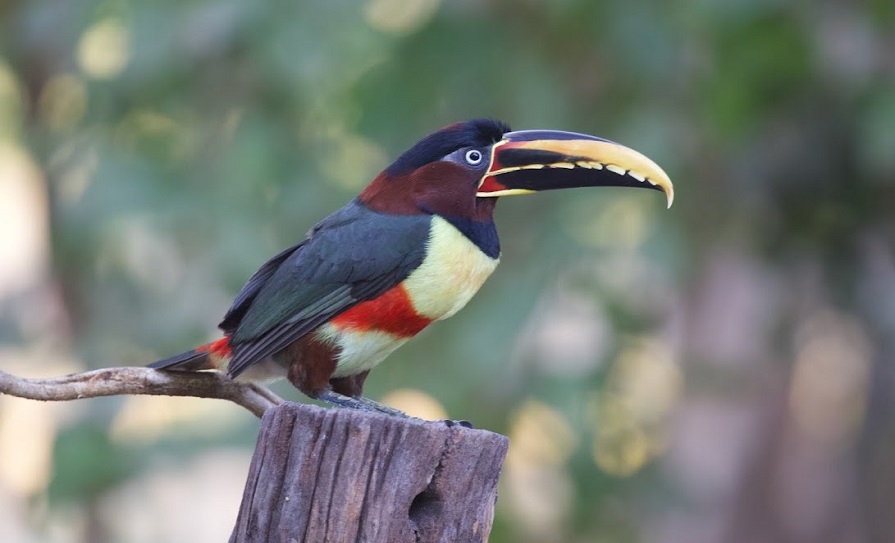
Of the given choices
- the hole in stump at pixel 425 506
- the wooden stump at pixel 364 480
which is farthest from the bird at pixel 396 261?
the hole in stump at pixel 425 506

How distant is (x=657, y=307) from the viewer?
7.25 metres

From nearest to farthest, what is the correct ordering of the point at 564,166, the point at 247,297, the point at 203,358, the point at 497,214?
1. the point at 203,358
2. the point at 564,166
3. the point at 247,297
4. the point at 497,214

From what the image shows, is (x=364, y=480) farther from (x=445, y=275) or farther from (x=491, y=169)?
(x=491, y=169)

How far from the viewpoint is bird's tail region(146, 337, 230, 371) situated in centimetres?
353

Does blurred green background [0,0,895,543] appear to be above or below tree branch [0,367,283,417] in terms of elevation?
above

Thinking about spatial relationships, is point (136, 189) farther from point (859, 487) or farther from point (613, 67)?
point (859, 487)

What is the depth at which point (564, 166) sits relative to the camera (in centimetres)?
371

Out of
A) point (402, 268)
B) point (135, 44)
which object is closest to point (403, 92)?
point (135, 44)

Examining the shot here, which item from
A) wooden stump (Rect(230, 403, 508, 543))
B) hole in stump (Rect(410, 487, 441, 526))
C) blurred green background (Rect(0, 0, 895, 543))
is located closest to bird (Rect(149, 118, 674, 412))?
wooden stump (Rect(230, 403, 508, 543))

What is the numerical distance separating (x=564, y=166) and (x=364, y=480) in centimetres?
125

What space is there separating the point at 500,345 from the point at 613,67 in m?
2.07

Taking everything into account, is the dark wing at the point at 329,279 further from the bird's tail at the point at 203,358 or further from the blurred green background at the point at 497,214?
the blurred green background at the point at 497,214

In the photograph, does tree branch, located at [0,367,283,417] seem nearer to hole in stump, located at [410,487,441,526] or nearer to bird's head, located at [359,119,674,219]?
hole in stump, located at [410,487,441,526]

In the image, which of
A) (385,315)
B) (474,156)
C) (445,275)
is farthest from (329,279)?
(474,156)
